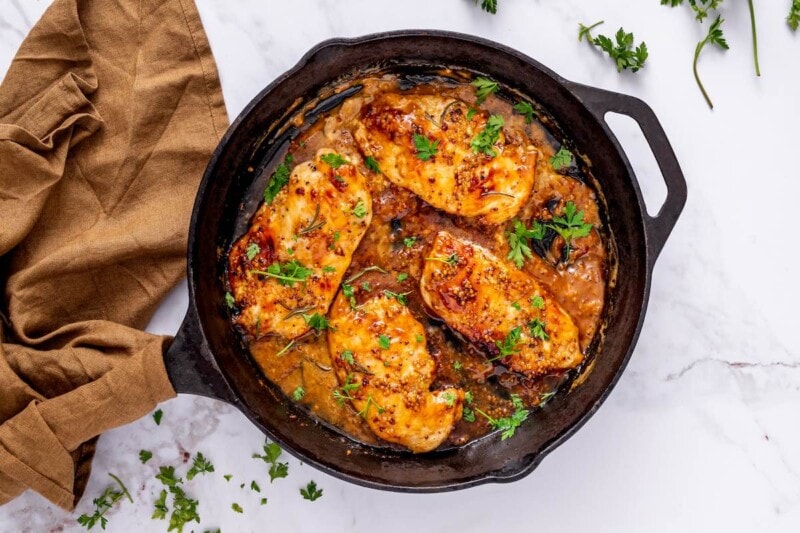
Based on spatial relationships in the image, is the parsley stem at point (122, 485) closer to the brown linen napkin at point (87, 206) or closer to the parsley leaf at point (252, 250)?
the brown linen napkin at point (87, 206)

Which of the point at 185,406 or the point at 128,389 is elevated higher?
the point at 128,389

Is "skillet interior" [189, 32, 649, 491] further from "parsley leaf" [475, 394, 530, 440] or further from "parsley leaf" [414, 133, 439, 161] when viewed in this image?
"parsley leaf" [414, 133, 439, 161]

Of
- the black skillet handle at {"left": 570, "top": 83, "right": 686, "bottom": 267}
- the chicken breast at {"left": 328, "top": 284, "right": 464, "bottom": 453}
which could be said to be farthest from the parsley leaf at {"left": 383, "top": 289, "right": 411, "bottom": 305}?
the black skillet handle at {"left": 570, "top": 83, "right": 686, "bottom": 267}

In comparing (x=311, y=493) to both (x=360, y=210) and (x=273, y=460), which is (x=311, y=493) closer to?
(x=273, y=460)

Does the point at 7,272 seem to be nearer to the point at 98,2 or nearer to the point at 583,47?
the point at 98,2

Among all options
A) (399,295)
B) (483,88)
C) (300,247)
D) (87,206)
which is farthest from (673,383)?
(87,206)

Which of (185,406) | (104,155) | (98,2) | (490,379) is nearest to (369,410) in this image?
Answer: (490,379)
